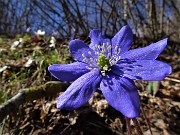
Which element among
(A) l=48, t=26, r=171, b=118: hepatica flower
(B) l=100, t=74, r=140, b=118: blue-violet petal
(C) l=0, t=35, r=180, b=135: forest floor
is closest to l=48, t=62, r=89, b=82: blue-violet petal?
(A) l=48, t=26, r=171, b=118: hepatica flower

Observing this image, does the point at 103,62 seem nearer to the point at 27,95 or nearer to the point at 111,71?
the point at 111,71

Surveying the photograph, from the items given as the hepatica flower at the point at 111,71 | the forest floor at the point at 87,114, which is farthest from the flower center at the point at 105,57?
the forest floor at the point at 87,114

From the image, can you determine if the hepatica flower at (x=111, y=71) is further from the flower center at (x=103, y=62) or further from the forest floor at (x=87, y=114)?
the forest floor at (x=87, y=114)

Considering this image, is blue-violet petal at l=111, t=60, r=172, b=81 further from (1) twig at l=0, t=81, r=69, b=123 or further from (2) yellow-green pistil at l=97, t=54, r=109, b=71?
(1) twig at l=0, t=81, r=69, b=123

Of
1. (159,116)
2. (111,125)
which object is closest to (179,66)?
(159,116)

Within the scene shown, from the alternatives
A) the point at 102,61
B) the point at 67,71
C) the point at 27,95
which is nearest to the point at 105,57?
the point at 102,61
